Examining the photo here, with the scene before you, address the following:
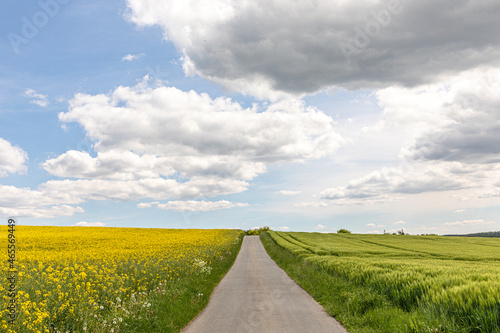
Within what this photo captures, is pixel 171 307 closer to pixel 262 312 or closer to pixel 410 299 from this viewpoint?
pixel 262 312

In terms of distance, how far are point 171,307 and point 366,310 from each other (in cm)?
688

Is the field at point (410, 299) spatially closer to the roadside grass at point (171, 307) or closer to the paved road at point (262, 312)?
the paved road at point (262, 312)

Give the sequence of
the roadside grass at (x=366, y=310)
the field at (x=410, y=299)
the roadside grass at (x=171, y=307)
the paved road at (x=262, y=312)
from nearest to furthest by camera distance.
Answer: the field at (x=410, y=299) → the roadside grass at (x=366, y=310) → the roadside grass at (x=171, y=307) → the paved road at (x=262, y=312)

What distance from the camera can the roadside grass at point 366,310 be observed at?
870 centimetres

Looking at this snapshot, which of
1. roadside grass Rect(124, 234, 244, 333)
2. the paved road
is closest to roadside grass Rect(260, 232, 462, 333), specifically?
the paved road

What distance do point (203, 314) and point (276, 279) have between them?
32.8 feet

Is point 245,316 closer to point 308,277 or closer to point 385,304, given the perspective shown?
point 385,304

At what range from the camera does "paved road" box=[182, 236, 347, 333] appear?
10688mm

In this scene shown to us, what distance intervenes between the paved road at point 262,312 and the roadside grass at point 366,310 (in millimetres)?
494

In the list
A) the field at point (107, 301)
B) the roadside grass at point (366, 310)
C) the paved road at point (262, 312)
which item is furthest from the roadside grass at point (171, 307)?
the roadside grass at point (366, 310)

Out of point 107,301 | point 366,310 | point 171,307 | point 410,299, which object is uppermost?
point 107,301

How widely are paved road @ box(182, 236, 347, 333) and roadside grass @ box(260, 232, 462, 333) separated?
0.49 meters

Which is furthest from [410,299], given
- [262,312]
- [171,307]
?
[171,307]

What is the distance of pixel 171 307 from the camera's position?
11.6m
